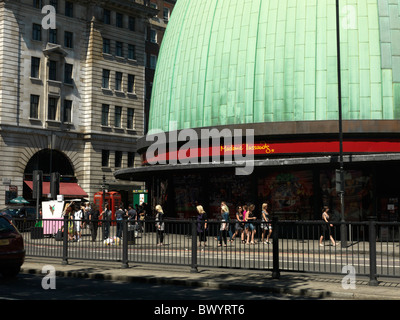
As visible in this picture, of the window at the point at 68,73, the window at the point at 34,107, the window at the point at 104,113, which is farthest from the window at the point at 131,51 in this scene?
the window at the point at 34,107

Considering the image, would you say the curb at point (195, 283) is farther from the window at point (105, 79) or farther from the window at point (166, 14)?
the window at point (166, 14)

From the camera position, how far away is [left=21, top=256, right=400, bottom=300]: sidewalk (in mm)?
13164

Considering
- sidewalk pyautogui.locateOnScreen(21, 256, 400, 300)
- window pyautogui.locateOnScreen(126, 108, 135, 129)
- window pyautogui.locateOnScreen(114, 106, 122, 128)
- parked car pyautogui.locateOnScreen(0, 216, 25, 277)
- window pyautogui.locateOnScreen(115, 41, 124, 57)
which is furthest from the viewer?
window pyautogui.locateOnScreen(126, 108, 135, 129)

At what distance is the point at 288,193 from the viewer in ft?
108

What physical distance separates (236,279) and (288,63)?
68.8 ft

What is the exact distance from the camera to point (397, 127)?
31984 mm

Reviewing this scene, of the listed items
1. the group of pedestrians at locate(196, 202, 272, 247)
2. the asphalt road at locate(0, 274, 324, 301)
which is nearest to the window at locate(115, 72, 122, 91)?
the group of pedestrians at locate(196, 202, 272, 247)

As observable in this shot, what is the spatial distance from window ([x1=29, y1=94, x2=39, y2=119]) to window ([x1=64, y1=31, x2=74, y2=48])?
7.57m

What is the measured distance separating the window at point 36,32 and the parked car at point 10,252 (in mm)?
49085

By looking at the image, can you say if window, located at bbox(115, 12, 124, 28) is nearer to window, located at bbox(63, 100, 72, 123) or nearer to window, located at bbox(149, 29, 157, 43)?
window, located at bbox(149, 29, 157, 43)

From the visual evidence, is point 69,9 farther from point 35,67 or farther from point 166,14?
point 166,14

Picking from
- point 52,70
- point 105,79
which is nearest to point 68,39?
point 52,70

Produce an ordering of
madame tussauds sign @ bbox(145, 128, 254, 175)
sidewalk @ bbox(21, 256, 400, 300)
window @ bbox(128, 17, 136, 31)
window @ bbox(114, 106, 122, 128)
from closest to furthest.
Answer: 1. sidewalk @ bbox(21, 256, 400, 300)
2. madame tussauds sign @ bbox(145, 128, 254, 175)
3. window @ bbox(114, 106, 122, 128)
4. window @ bbox(128, 17, 136, 31)

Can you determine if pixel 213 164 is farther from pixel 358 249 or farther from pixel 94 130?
pixel 94 130
